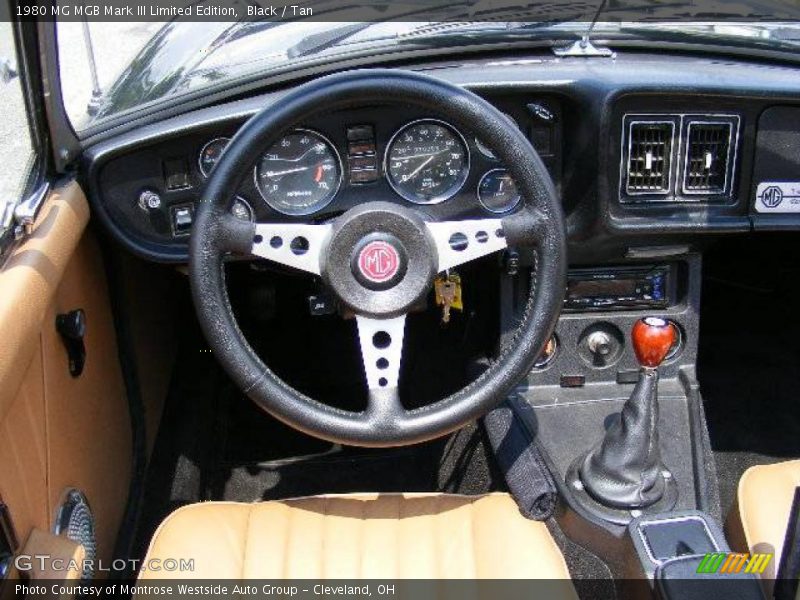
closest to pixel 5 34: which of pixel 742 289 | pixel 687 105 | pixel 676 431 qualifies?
pixel 687 105

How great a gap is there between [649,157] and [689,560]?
0.96m

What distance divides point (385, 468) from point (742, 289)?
62.4 inches

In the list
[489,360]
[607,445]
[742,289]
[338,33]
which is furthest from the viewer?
[742,289]

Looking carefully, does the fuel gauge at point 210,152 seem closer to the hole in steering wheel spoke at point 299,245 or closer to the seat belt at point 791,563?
the hole in steering wheel spoke at point 299,245

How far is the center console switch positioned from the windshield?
1179 mm

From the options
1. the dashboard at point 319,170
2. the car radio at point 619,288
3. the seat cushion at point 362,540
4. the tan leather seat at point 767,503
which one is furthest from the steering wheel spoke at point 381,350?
the car radio at point 619,288

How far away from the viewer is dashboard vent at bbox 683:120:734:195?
2.19 meters

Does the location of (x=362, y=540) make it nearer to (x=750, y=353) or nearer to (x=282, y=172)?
(x=282, y=172)

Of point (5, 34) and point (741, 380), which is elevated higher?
point (5, 34)

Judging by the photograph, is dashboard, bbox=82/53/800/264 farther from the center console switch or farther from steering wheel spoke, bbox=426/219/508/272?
the center console switch

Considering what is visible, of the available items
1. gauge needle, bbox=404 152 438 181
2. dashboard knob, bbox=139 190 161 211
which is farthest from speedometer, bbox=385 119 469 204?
dashboard knob, bbox=139 190 161 211

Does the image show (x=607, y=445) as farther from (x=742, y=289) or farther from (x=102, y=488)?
(x=742, y=289)

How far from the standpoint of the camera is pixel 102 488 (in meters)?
2.13

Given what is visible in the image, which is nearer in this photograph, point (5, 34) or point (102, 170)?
point (5, 34)
